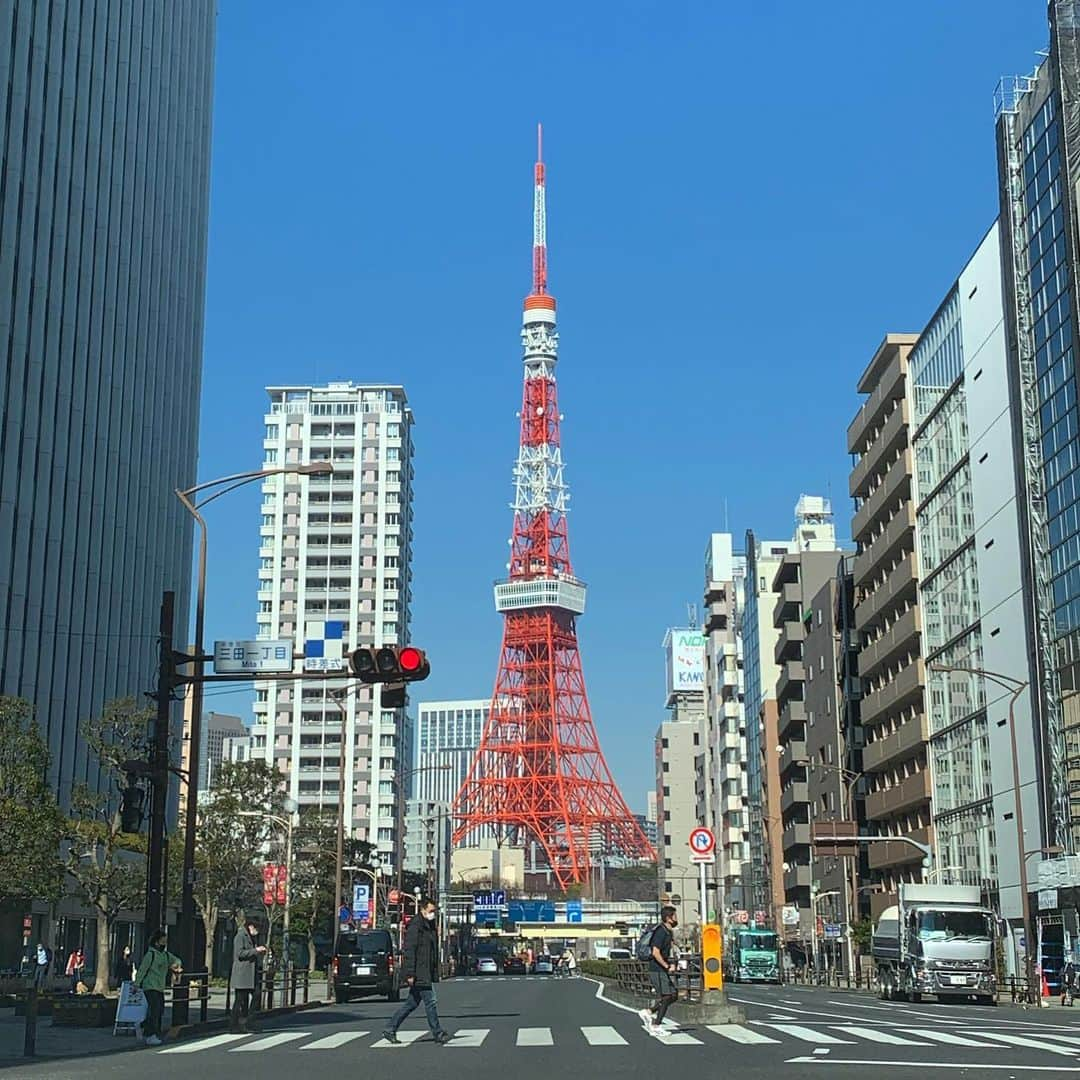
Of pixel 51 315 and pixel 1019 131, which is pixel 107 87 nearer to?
pixel 51 315

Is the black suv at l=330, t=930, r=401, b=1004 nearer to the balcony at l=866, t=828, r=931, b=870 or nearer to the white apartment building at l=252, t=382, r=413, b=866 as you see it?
the balcony at l=866, t=828, r=931, b=870

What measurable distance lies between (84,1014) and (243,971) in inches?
166

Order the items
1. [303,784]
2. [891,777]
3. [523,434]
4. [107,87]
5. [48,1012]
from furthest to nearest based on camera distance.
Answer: [523,434] → [303,784] → [891,777] → [107,87] → [48,1012]

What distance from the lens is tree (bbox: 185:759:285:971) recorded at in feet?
184

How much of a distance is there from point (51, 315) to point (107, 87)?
549 inches

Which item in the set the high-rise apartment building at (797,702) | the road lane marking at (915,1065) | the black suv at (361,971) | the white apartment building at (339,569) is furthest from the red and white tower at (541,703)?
the road lane marking at (915,1065)

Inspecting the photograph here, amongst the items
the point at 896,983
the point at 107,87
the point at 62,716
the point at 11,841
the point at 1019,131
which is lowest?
the point at 896,983

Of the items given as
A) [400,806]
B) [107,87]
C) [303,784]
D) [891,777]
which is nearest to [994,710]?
[891,777]

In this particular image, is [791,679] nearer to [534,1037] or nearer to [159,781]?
[159,781]

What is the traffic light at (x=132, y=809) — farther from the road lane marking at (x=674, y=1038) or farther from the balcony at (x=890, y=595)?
the balcony at (x=890, y=595)

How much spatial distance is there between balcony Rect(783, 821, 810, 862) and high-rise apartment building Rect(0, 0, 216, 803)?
4089 cm

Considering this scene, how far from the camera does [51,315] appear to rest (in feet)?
200

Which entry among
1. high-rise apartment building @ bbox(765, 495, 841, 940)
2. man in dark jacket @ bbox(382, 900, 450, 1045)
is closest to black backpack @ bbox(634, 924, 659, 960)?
man in dark jacket @ bbox(382, 900, 450, 1045)

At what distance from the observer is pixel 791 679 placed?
9938 centimetres
